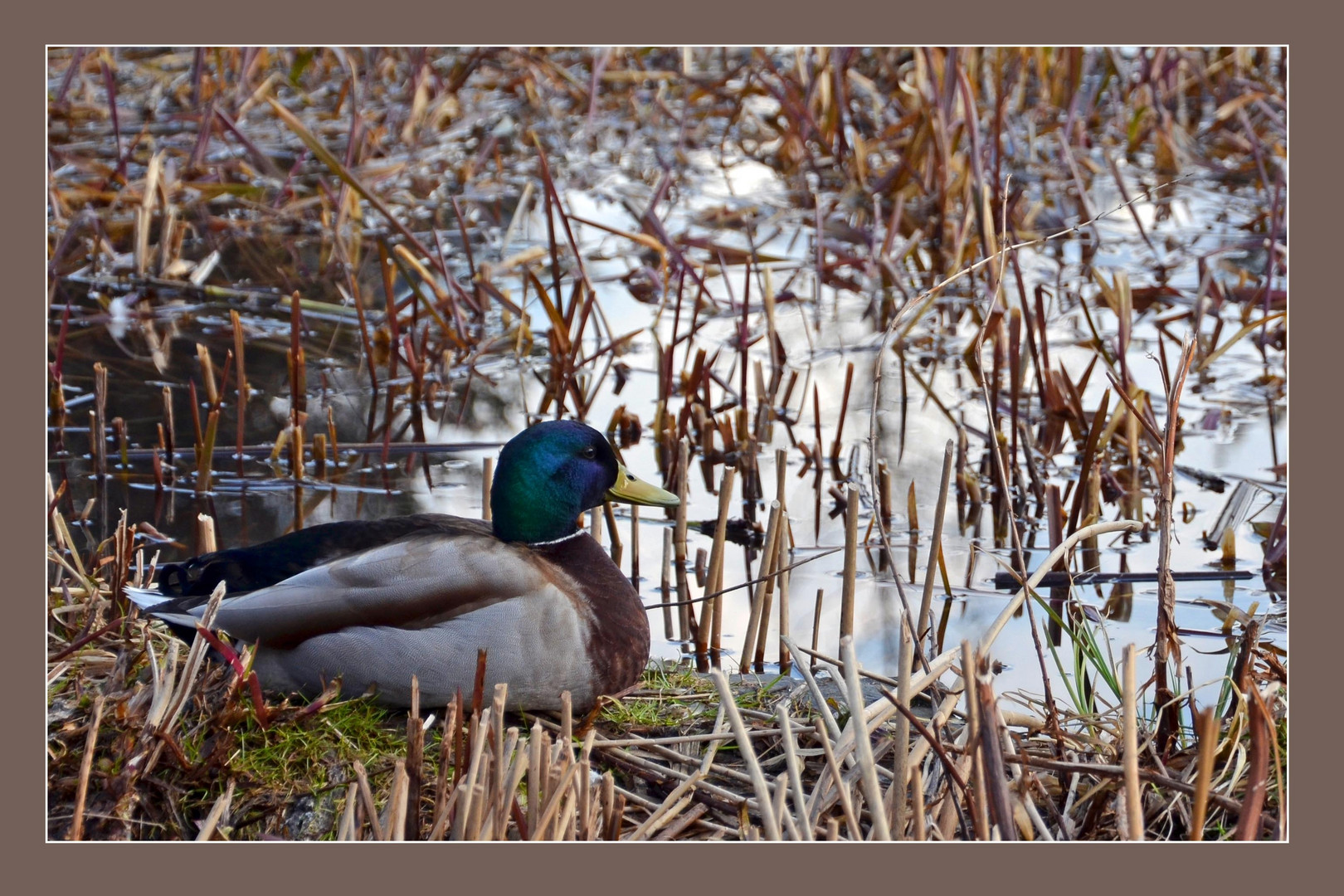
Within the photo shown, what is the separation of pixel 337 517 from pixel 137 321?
83.2 inches

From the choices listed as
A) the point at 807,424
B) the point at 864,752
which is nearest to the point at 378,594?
the point at 864,752

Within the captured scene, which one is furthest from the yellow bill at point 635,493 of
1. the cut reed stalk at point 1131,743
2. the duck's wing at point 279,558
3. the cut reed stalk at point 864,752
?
the cut reed stalk at point 1131,743

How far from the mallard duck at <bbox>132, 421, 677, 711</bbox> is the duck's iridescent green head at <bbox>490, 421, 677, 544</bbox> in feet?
0.30

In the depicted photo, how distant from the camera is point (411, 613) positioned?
129 inches

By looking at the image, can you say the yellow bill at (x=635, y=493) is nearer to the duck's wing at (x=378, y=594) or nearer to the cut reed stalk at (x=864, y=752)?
the duck's wing at (x=378, y=594)

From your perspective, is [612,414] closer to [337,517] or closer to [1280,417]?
[337,517]

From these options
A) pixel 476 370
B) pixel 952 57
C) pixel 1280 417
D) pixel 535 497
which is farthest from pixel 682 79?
pixel 535 497

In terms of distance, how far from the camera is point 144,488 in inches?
195

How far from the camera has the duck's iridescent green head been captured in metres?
3.56

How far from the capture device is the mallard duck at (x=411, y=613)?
3.27 metres

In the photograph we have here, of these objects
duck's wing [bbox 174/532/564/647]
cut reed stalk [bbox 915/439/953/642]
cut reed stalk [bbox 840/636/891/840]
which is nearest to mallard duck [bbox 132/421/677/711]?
duck's wing [bbox 174/532/564/647]

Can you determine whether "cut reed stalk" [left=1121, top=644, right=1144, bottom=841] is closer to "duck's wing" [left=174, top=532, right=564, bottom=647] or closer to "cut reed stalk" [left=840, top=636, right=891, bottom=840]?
"cut reed stalk" [left=840, top=636, right=891, bottom=840]

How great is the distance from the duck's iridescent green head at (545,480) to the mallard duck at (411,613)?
0.30 feet
